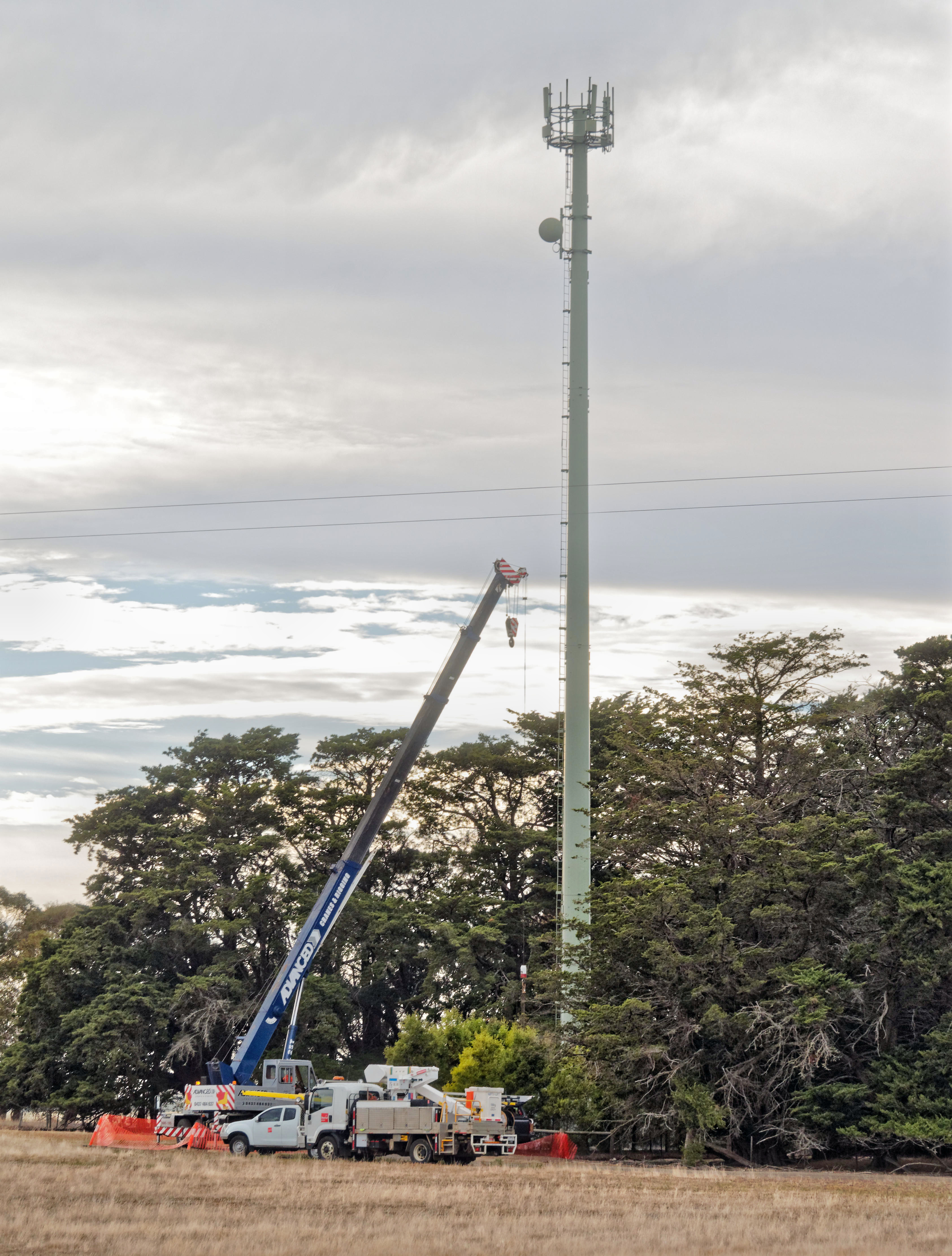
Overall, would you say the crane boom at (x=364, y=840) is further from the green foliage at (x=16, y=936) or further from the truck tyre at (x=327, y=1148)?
the green foliage at (x=16, y=936)

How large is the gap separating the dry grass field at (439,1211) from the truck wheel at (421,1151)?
5.11 ft

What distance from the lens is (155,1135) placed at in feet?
119

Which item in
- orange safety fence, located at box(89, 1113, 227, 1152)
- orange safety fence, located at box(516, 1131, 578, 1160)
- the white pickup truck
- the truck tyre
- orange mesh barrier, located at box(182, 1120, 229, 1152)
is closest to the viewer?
the truck tyre

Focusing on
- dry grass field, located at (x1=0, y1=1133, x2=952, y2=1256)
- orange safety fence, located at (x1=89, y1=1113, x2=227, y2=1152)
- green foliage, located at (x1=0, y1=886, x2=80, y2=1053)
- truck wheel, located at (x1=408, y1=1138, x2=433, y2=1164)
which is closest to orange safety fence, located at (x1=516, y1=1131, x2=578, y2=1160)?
truck wheel, located at (x1=408, y1=1138, x2=433, y2=1164)

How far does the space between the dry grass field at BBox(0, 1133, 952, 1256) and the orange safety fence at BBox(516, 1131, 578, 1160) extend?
5857 millimetres

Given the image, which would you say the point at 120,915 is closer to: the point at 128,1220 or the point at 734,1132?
the point at 734,1132

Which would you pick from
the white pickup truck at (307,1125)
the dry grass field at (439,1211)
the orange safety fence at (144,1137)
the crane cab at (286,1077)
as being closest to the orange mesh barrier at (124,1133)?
the orange safety fence at (144,1137)

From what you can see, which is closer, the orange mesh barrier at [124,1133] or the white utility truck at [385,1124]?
the white utility truck at [385,1124]

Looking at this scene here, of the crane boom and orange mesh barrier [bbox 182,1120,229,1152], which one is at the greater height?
the crane boom

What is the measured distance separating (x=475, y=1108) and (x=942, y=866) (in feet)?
43.7

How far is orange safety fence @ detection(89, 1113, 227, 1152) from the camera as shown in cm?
3441

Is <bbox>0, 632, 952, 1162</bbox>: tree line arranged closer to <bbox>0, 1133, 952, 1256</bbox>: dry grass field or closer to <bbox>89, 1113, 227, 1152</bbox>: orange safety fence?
<bbox>0, 1133, 952, 1256</bbox>: dry grass field

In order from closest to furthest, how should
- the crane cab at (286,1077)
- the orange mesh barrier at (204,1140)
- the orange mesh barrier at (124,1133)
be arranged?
the orange mesh barrier at (204,1140) < the crane cab at (286,1077) < the orange mesh barrier at (124,1133)

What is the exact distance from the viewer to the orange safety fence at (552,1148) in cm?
3675
